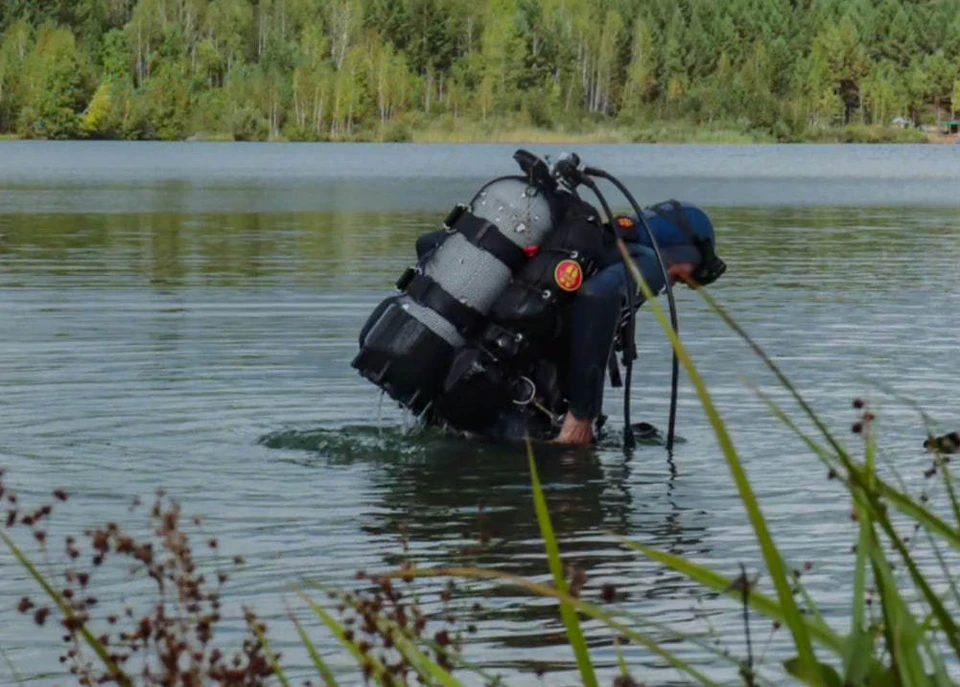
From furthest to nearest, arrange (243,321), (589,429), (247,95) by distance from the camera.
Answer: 1. (247,95)
2. (243,321)
3. (589,429)

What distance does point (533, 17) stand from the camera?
164375 millimetres

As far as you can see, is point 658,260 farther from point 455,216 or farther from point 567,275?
point 455,216

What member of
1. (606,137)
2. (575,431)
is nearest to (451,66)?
(606,137)

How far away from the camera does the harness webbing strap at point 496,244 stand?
8133 millimetres

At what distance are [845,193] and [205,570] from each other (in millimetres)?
39648

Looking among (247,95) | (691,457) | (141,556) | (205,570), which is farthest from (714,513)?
(247,95)

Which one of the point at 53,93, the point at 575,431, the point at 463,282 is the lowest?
the point at 53,93

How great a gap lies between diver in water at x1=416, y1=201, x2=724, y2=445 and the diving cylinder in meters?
0.20

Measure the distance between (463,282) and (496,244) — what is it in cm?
18

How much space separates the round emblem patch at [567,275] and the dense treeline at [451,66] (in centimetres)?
12981

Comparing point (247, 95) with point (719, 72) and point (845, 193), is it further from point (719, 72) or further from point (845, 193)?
point (845, 193)

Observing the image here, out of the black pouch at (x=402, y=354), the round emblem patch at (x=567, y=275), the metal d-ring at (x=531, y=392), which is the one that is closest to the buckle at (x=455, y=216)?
the black pouch at (x=402, y=354)

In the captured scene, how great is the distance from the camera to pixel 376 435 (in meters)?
9.44

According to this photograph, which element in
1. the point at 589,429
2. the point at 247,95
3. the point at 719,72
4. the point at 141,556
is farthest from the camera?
the point at 719,72
